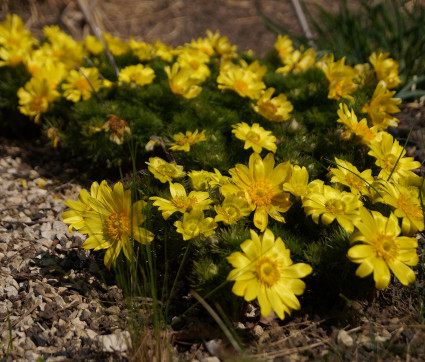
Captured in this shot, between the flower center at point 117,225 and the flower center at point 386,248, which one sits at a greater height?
the flower center at point 117,225

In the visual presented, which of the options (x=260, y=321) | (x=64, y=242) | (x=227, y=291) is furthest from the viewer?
(x=64, y=242)

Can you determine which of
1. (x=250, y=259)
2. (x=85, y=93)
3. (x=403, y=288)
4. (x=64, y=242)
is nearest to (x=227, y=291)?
(x=250, y=259)

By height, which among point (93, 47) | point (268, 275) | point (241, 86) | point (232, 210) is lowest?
point (268, 275)

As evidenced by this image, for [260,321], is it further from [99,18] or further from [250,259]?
[99,18]

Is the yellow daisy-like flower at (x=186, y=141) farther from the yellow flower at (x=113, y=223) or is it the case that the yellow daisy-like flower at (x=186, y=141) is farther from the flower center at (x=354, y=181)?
the flower center at (x=354, y=181)

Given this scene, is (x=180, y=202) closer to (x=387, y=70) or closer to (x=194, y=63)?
(x=194, y=63)

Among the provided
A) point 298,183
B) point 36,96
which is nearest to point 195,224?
point 298,183

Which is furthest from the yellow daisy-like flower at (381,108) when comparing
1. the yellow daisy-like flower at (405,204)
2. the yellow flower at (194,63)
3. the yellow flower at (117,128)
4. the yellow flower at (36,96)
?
the yellow flower at (36,96)
